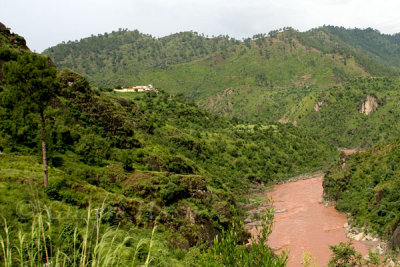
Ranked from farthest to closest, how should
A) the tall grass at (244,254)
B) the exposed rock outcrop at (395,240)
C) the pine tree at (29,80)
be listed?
the exposed rock outcrop at (395,240), the pine tree at (29,80), the tall grass at (244,254)

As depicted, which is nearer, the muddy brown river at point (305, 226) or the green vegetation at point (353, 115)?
the muddy brown river at point (305, 226)

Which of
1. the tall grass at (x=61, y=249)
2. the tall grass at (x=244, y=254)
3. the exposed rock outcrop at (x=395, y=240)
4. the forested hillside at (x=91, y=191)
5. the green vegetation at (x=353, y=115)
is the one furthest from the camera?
the green vegetation at (x=353, y=115)

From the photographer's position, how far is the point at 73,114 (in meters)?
39.9

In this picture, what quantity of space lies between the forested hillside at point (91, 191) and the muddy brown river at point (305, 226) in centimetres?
1168

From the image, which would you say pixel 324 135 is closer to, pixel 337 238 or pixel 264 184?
pixel 264 184

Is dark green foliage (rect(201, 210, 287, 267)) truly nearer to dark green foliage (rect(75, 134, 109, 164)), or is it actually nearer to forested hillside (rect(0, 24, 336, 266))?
forested hillside (rect(0, 24, 336, 266))

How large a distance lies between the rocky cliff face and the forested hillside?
402 feet

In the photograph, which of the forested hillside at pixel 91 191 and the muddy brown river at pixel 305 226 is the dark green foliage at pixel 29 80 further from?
the muddy brown river at pixel 305 226

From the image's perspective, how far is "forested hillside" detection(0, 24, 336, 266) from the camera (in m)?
13.5

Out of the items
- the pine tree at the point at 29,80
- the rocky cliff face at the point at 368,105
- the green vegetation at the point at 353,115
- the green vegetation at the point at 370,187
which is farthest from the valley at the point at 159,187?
the rocky cliff face at the point at 368,105

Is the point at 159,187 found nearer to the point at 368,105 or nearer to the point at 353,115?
the point at 353,115

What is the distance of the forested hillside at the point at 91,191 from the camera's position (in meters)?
13.5

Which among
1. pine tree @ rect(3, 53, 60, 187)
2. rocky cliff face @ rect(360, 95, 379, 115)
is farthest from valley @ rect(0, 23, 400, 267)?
rocky cliff face @ rect(360, 95, 379, 115)

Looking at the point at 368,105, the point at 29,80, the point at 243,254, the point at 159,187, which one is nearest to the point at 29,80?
the point at 29,80
